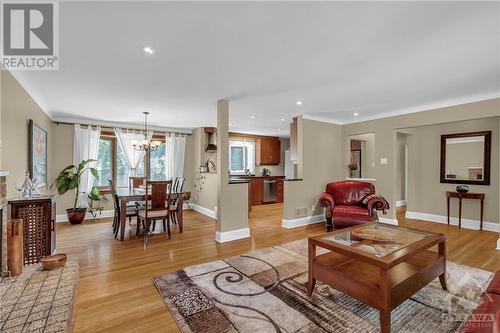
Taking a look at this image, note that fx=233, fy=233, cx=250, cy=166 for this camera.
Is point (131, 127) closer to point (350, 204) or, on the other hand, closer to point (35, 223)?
point (35, 223)

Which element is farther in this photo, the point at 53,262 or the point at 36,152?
the point at 36,152

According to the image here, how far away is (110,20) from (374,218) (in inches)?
172

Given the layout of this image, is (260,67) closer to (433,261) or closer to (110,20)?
(110,20)

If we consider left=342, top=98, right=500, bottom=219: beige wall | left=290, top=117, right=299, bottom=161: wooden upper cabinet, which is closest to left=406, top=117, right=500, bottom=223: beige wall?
left=342, top=98, right=500, bottom=219: beige wall

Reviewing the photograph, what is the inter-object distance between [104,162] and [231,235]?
Result: 13.2ft

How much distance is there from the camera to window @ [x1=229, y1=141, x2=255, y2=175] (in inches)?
307

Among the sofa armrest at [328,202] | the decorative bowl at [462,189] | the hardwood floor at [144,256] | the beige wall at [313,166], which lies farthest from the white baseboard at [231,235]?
the decorative bowl at [462,189]

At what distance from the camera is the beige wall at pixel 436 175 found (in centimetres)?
438

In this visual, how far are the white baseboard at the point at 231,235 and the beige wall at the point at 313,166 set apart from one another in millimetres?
1089

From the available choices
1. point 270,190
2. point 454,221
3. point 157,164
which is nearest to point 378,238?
point 454,221

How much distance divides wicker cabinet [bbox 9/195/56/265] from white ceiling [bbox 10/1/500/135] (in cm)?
153

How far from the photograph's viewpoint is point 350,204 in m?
4.55

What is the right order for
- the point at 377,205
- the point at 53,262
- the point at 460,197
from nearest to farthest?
the point at 53,262, the point at 377,205, the point at 460,197

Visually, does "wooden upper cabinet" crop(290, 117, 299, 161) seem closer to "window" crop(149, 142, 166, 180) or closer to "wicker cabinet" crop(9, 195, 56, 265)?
"window" crop(149, 142, 166, 180)
